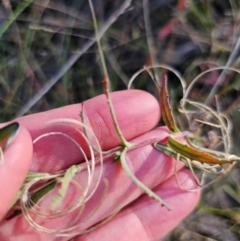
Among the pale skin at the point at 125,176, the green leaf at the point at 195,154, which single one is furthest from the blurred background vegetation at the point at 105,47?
the green leaf at the point at 195,154

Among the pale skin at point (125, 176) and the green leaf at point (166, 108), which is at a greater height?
the green leaf at point (166, 108)

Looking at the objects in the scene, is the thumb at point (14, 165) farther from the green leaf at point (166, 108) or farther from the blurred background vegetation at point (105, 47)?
the blurred background vegetation at point (105, 47)

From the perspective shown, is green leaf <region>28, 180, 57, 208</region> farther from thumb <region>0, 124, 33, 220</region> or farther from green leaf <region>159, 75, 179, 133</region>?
green leaf <region>159, 75, 179, 133</region>

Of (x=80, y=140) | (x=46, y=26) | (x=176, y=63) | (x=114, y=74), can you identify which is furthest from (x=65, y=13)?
(x=80, y=140)

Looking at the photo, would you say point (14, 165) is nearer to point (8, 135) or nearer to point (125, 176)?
point (8, 135)

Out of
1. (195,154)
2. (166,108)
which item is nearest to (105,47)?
(166,108)

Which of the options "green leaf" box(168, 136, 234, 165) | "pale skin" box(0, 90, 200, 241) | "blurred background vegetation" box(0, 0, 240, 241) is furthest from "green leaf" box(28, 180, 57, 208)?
"blurred background vegetation" box(0, 0, 240, 241)

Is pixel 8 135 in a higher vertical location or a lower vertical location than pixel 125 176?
higher
